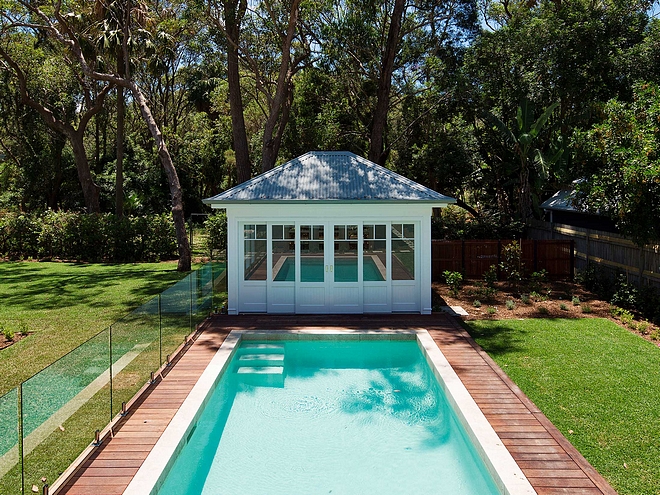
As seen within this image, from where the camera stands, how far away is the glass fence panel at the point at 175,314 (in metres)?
9.52

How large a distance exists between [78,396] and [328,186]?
8.85m

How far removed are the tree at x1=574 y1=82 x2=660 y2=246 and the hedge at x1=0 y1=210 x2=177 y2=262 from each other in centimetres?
1745

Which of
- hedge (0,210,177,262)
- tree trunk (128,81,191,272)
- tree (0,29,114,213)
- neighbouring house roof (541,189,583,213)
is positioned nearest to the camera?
neighbouring house roof (541,189,583,213)

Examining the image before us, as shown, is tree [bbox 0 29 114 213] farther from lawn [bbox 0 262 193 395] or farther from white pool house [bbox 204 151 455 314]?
white pool house [bbox 204 151 455 314]

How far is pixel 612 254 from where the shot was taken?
15.7 meters

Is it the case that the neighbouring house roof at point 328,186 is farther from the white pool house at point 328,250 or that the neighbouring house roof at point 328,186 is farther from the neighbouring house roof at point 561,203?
the neighbouring house roof at point 561,203

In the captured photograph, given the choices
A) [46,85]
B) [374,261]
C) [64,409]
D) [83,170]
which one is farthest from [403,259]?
[46,85]

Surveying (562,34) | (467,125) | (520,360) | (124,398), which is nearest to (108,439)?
(124,398)

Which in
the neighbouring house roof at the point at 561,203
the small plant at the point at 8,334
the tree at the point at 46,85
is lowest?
the small plant at the point at 8,334

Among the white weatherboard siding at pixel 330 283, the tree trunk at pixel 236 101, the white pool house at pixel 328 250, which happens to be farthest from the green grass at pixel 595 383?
the tree trunk at pixel 236 101

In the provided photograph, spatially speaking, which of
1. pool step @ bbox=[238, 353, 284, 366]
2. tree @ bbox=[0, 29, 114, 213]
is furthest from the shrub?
tree @ bbox=[0, 29, 114, 213]

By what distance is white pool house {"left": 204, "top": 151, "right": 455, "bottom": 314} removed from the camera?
13250 mm

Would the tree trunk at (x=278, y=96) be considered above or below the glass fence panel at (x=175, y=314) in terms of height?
above

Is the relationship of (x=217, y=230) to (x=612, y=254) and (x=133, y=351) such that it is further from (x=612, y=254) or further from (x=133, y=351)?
(x=133, y=351)
